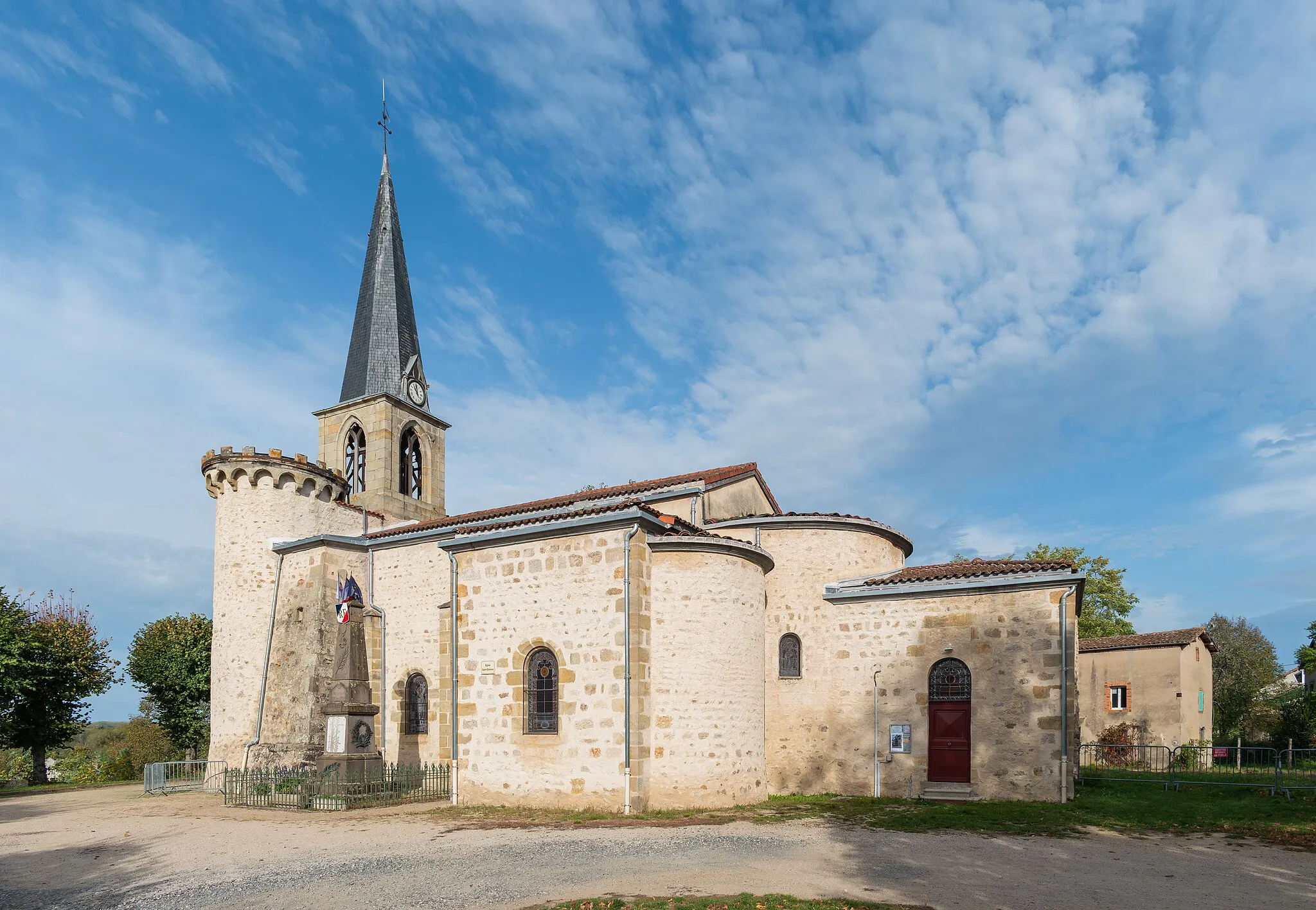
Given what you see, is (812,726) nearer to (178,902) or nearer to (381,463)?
(178,902)

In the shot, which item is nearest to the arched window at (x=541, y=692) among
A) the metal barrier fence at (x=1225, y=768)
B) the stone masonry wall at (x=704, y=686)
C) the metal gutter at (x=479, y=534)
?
the stone masonry wall at (x=704, y=686)

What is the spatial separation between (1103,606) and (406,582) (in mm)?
35160

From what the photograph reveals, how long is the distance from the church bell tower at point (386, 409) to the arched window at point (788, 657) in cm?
1579

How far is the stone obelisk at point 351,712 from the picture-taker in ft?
53.5

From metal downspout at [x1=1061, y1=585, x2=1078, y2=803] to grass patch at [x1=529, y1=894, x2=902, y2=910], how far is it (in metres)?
9.29

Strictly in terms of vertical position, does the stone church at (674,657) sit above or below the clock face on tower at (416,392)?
below

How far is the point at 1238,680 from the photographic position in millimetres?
39031

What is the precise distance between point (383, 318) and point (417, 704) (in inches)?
648

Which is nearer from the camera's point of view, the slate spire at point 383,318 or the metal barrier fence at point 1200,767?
the metal barrier fence at point 1200,767

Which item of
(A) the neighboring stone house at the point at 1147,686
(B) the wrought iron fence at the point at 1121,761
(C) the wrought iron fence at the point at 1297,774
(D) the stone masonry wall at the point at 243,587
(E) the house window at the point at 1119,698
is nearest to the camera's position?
(C) the wrought iron fence at the point at 1297,774

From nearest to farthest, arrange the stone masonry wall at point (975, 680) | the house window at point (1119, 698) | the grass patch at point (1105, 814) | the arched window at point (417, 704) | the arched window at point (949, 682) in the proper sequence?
the grass patch at point (1105, 814) < the stone masonry wall at point (975, 680) < the arched window at point (949, 682) < the arched window at point (417, 704) < the house window at point (1119, 698)

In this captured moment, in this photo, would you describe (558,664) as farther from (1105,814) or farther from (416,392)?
(416,392)

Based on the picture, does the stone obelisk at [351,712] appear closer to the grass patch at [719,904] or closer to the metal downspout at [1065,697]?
the grass patch at [719,904]

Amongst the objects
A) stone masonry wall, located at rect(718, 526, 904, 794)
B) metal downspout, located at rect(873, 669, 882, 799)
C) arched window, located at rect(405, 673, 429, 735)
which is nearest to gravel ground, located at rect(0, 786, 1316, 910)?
metal downspout, located at rect(873, 669, 882, 799)
